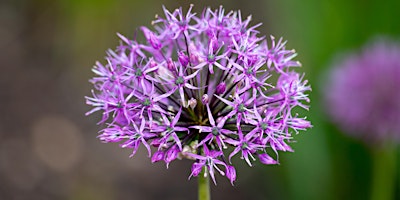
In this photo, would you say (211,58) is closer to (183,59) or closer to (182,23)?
(183,59)

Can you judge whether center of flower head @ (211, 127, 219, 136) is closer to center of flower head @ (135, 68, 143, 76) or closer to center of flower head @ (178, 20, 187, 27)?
center of flower head @ (135, 68, 143, 76)
